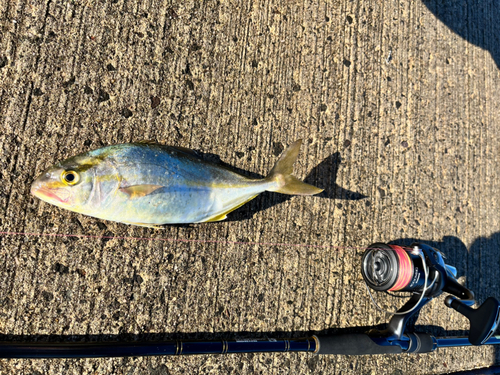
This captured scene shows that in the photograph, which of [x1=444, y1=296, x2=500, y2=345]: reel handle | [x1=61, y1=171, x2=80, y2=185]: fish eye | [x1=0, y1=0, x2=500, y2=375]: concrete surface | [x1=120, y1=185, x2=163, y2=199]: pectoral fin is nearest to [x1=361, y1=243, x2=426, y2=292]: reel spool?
[x1=0, y1=0, x2=500, y2=375]: concrete surface

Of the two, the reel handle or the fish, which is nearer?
the fish

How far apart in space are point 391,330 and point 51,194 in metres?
2.70

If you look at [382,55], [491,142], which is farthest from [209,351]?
[491,142]

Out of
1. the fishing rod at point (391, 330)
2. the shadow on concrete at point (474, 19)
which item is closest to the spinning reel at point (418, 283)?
the fishing rod at point (391, 330)

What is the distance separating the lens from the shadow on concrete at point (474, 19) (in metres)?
3.60

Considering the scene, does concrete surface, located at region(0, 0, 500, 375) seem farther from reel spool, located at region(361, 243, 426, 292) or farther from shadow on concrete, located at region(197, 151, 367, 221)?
reel spool, located at region(361, 243, 426, 292)

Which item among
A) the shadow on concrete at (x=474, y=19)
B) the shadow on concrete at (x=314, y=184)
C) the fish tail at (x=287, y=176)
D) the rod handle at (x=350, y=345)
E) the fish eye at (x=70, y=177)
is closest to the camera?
the fish eye at (x=70, y=177)

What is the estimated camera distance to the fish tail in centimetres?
240

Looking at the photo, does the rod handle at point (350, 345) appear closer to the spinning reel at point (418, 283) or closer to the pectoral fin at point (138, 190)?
the spinning reel at point (418, 283)

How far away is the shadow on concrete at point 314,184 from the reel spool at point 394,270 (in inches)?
21.4

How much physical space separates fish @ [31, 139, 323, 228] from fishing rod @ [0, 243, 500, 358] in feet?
2.69

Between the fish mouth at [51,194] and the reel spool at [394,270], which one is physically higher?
the fish mouth at [51,194]

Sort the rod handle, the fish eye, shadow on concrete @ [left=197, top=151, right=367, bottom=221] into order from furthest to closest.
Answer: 1. shadow on concrete @ [left=197, top=151, right=367, bottom=221]
2. the rod handle
3. the fish eye

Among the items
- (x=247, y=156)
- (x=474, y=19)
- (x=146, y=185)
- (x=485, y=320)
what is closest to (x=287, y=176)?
(x=247, y=156)
